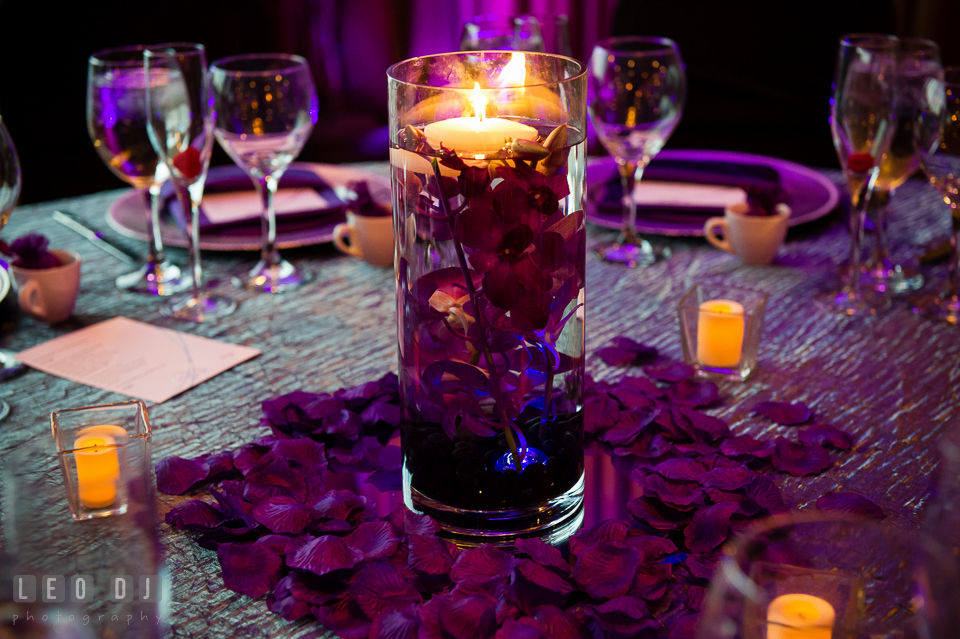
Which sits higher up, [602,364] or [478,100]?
[478,100]

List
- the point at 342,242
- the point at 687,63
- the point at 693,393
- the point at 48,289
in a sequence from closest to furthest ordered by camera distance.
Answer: the point at 693,393 → the point at 48,289 → the point at 342,242 → the point at 687,63

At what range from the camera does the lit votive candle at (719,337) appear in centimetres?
92

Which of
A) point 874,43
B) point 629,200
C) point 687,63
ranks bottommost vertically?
point 629,200

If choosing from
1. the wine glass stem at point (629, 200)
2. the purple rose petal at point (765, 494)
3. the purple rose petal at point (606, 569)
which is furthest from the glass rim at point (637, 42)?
the purple rose petal at point (606, 569)

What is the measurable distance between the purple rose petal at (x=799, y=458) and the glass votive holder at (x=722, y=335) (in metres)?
0.16

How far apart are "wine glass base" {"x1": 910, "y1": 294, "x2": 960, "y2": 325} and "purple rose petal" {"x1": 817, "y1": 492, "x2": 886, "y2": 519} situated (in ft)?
1.50

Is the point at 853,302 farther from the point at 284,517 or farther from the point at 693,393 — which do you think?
the point at 284,517

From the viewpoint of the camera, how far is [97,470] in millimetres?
578

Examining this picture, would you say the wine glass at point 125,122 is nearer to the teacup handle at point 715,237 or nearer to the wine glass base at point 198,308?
the wine glass base at point 198,308

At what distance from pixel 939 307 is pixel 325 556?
2.70 feet

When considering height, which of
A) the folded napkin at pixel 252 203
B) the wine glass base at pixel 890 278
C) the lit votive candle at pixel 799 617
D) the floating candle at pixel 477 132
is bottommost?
the wine glass base at pixel 890 278

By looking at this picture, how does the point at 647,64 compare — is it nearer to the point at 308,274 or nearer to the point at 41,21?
the point at 308,274

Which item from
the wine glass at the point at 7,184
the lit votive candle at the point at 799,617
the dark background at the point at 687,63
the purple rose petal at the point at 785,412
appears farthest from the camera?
the dark background at the point at 687,63

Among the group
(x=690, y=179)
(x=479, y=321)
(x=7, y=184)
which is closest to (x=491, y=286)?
(x=479, y=321)
